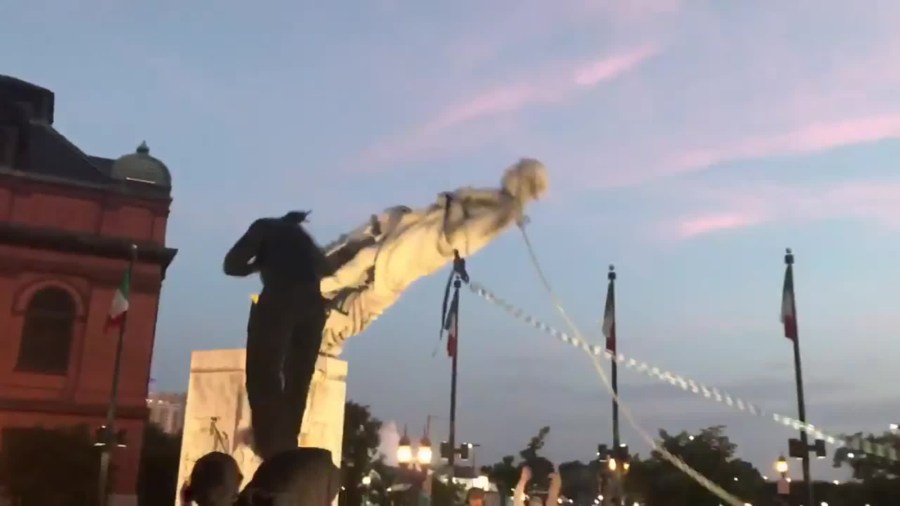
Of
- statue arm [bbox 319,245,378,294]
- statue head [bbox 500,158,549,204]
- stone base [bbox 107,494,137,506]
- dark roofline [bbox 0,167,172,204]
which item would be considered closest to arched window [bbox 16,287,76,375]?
dark roofline [bbox 0,167,172,204]

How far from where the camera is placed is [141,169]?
29.7 meters

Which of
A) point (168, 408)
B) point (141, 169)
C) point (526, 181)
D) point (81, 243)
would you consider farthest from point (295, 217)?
point (168, 408)

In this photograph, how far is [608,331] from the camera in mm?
24812

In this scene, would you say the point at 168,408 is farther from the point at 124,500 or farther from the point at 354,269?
the point at 354,269

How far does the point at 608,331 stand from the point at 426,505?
23.7 feet

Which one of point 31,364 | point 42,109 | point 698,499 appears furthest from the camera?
point 698,499

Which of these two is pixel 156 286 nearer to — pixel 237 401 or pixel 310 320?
pixel 237 401

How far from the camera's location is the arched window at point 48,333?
26938mm

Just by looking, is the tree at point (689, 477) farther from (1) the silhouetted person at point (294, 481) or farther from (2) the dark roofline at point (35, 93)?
(1) the silhouetted person at point (294, 481)

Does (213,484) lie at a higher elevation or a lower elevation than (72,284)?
Result: lower

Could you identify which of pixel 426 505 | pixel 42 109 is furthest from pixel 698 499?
pixel 42 109

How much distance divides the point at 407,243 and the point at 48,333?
21.9 m

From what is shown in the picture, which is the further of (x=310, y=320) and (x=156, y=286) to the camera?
(x=156, y=286)

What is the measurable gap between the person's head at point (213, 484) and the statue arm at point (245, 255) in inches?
54.6
